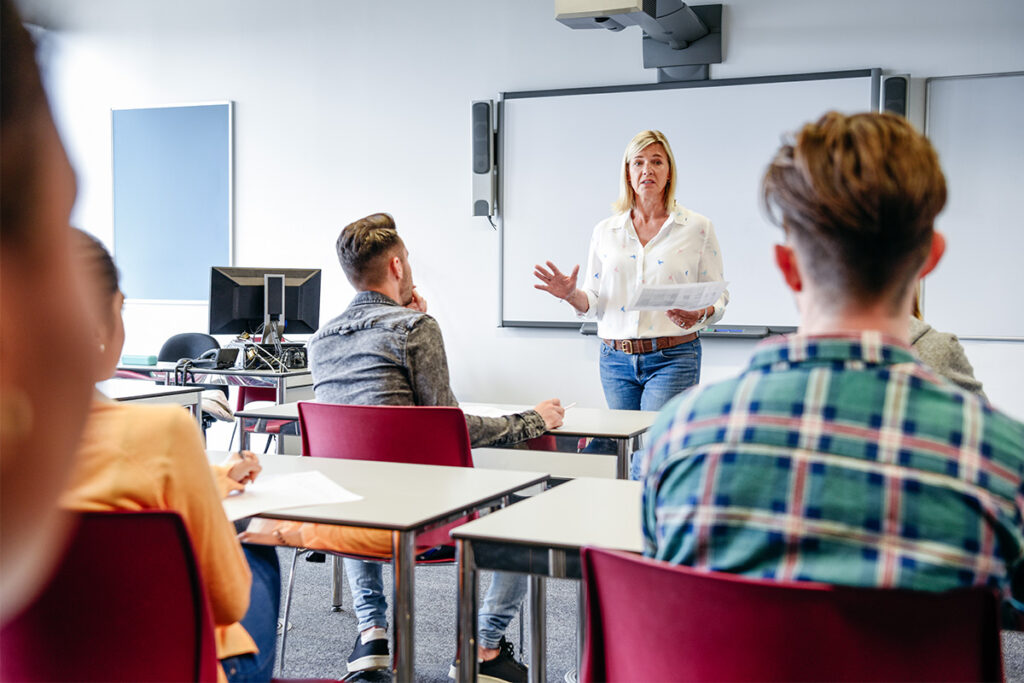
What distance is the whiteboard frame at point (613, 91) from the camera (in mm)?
4348

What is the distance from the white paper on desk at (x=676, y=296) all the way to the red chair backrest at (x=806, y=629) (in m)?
1.90

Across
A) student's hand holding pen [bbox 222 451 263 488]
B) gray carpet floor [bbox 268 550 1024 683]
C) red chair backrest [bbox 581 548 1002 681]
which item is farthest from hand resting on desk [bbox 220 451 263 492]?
gray carpet floor [bbox 268 550 1024 683]

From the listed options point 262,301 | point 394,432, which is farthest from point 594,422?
point 262,301

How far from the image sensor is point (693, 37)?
4.54 meters

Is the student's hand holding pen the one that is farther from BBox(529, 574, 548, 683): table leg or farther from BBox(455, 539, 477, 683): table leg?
BBox(529, 574, 548, 683): table leg

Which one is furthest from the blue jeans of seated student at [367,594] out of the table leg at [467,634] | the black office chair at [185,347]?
the black office chair at [185,347]

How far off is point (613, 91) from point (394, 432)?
10.2ft

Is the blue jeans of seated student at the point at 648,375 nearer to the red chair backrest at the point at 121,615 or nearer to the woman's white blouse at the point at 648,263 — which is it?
the woman's white blouse at the point at 648,263

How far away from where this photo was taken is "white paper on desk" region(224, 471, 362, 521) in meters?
1.53

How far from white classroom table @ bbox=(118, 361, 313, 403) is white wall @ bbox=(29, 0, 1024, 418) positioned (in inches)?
47.7

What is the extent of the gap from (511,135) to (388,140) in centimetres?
76

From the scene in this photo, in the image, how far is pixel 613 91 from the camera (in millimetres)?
4746

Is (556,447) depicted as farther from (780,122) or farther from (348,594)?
(780,122)

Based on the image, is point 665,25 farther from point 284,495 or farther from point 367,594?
point 284,495
